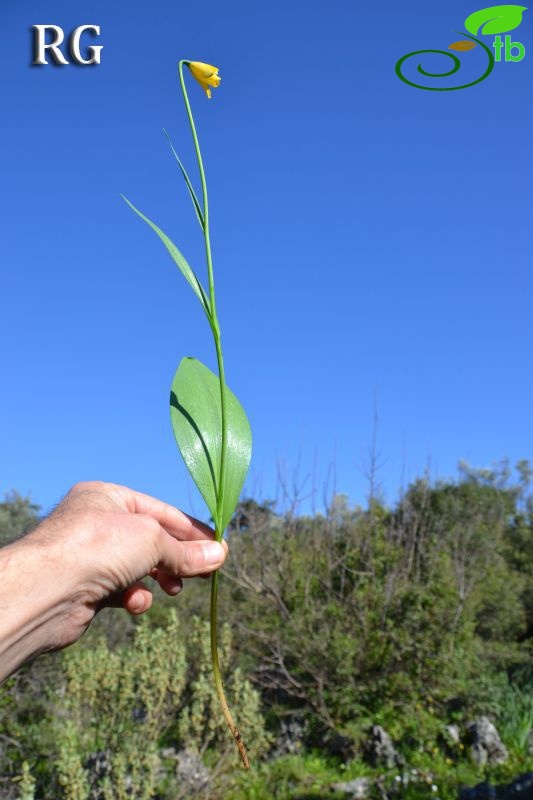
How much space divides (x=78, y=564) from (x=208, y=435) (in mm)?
254

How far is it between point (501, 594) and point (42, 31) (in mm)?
7889

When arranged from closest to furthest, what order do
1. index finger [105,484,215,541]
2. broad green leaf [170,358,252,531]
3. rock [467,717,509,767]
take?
broad green leaf [170,358,252,531], index finger [105,484,215,541], rock [467,717,509,767]

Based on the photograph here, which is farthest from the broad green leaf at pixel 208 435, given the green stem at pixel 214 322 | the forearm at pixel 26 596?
the forearm at pixel 26 596

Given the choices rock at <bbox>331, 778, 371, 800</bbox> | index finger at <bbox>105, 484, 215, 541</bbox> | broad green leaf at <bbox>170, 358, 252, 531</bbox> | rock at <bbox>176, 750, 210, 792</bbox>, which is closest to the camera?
broad green leaf at <bbox>170, 358, 252, 531</bbox>

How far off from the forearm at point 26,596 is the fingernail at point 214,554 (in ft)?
0.70

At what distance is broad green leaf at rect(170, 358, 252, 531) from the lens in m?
1.06

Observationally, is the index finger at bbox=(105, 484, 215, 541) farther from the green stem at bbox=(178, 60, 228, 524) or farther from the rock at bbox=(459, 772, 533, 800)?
the rock at bbox=(459, 772, 533, 800)

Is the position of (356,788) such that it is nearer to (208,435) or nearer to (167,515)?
(167,515)

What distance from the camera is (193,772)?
4.17 meters

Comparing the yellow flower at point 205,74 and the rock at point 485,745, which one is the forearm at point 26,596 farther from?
the rock at point 485,745

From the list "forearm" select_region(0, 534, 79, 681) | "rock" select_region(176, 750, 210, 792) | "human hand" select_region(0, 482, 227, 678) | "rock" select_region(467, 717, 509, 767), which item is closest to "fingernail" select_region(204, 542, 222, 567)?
"human hand" select_region(0, 482, 227, 678)

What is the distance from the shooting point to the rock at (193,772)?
4.10 m

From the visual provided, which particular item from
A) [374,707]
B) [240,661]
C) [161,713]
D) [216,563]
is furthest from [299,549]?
[216,563]

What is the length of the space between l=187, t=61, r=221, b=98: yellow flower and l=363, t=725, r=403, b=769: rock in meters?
4.95
